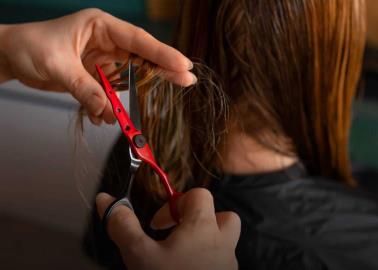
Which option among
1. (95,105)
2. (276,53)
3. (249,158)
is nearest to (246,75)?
(276,53)

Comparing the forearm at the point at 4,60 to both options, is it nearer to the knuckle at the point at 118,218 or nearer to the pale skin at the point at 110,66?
the pale skin at the point at 110,66

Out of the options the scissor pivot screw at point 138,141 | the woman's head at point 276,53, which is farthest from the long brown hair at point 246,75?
the scissor pivot screw at point 138,141

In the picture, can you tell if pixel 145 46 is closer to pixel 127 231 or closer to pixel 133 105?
pixel 133 105

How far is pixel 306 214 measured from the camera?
0.77 metres

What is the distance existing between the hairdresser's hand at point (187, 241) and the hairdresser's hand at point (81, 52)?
126mm

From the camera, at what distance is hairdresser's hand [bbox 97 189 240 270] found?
0.40 meters

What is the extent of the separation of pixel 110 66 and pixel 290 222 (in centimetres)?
36

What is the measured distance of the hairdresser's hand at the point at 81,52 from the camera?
499 mm

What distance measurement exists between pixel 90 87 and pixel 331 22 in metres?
0.35

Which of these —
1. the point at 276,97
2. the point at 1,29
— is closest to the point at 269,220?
the point at 276,97

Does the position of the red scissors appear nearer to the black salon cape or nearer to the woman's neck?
the black salon cape

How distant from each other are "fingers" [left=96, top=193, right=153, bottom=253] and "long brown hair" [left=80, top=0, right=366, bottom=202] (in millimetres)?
183

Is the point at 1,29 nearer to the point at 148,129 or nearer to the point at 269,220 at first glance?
the point at 148,129

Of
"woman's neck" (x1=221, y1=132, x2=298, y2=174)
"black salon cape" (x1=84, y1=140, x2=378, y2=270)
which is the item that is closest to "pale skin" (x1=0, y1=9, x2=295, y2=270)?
"black salon cape" (x1=84, y1=140, x2=378, y2=270)
